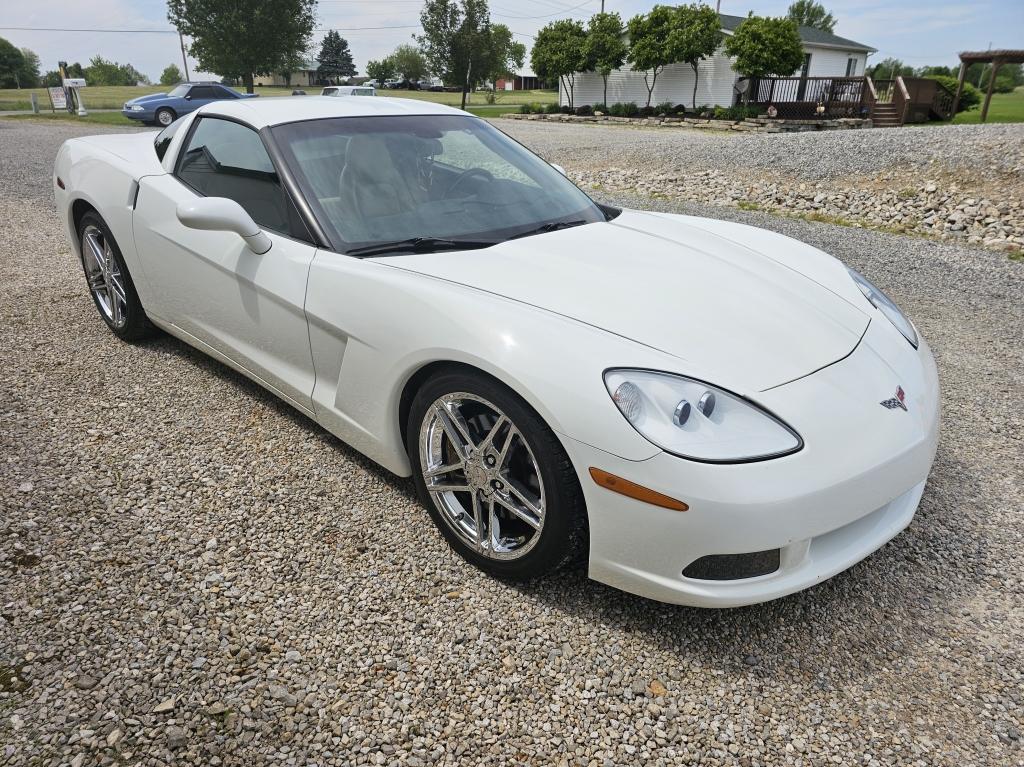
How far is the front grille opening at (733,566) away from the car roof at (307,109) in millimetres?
2395

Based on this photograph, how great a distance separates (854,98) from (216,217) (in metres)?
31.8

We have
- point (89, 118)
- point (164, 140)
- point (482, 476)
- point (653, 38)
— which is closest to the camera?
point (482, 476)

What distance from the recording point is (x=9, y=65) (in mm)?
79500

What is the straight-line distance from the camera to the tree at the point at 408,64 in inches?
3506

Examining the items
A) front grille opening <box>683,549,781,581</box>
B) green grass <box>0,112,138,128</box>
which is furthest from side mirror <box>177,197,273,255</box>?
green grass <box>0,112,138,128</box>

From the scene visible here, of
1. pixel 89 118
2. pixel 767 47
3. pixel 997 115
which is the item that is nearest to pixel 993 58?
pixel 997 115

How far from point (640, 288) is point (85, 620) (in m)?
2.01

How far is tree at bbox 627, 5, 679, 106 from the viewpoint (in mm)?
32438

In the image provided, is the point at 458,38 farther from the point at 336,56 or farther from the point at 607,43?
the point at 336,56

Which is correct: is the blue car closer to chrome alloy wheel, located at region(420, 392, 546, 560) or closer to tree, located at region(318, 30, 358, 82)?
chrome alloy wheel, located at region(420, 392, 546, 560)

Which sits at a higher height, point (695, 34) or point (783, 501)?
point (695, 34)

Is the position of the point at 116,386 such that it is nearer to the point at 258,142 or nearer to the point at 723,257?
the point at 258,142

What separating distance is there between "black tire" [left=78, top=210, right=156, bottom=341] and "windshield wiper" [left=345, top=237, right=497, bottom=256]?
2.00 metres

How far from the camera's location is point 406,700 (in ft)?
6.21
